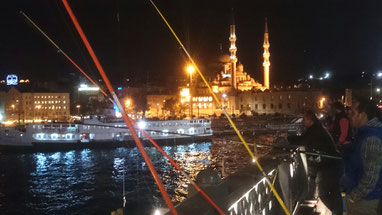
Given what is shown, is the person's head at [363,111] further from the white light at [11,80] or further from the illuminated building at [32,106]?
the white light at [11,80]

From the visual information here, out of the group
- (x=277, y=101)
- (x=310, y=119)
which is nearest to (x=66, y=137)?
(x=310, y=119)

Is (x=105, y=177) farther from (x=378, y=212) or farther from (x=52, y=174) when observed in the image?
(x=378, y=212)

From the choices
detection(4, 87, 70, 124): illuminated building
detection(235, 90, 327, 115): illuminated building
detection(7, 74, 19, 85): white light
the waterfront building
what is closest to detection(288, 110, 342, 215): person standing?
the waterfront building

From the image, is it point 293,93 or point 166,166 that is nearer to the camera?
point 166,166

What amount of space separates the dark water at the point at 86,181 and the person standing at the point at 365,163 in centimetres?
986

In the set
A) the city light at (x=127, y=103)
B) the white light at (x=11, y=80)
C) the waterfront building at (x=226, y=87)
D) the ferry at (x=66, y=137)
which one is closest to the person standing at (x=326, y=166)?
the ferry at (x=66, y=137)

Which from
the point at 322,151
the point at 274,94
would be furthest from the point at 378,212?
the point at 274,94

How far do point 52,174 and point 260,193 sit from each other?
25.4m

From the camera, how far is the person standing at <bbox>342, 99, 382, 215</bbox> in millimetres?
2961

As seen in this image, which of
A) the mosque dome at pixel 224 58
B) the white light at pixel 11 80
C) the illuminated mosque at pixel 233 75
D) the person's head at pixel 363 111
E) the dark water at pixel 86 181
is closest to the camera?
the person's head at pixel 363 111

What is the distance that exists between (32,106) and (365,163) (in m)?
87.7

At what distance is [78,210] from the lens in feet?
58.4

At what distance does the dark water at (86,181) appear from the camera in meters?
18.7

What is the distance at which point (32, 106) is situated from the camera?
8194cm
